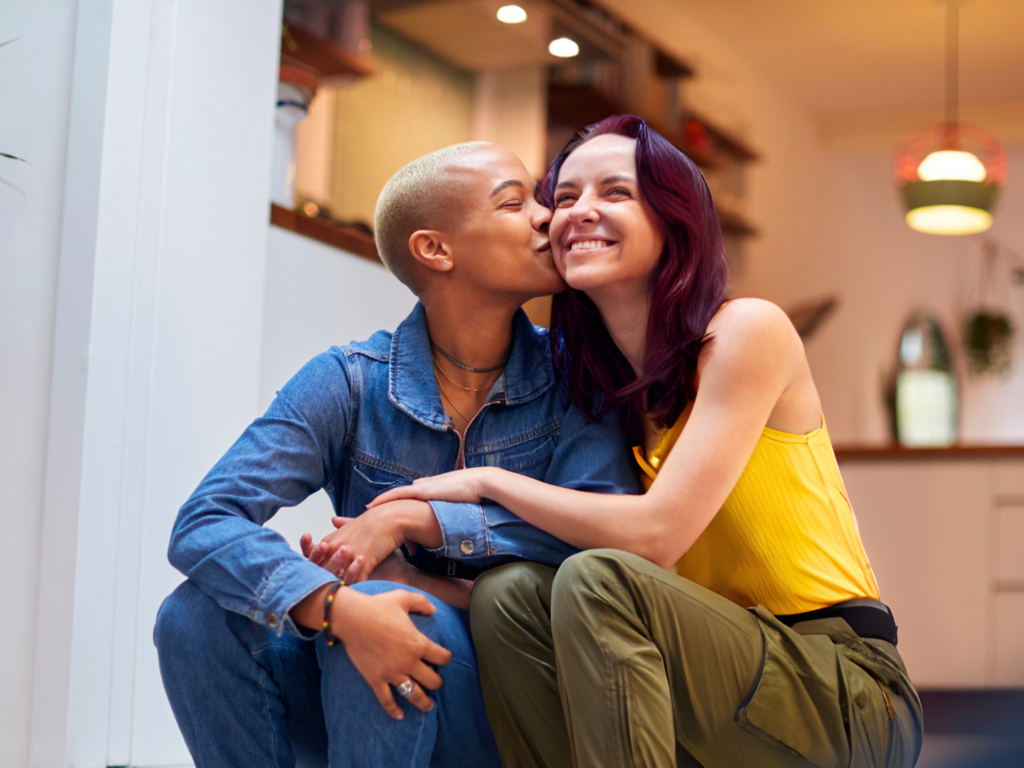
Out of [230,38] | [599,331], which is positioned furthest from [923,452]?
[230,38]

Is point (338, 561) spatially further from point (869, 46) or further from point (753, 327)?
point (869, 46)

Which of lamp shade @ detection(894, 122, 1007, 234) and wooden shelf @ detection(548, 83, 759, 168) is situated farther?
lamp shade @ detection(894, 122, 1007, 234)

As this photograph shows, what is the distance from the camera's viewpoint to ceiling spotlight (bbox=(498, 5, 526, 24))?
2.96 meters

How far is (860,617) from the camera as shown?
3.28ft

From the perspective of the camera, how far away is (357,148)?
10.9ft

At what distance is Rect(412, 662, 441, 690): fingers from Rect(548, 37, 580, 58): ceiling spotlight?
2574mm

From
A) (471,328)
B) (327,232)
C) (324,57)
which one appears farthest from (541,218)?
(324,57)

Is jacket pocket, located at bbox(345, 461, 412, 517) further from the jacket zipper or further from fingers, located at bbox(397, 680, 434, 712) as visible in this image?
fingers, located at bbox(397, 680, 434, 712)

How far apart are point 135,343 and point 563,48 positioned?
217 cm

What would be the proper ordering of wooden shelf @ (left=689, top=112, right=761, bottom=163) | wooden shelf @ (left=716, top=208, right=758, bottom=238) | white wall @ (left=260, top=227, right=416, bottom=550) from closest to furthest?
white wall @ (left=260, top=227, right=416, bottom=550) < wooden shelf @ (left=689, top=112, right=761, bottom=163) < wooden shelf @ (left=716, top=208, right=758, bottom=238)

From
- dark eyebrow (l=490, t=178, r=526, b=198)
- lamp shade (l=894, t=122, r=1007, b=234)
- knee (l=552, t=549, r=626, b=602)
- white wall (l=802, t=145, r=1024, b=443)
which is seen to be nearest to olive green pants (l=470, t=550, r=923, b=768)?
knee (l=552, t=549, r=626, b=602)

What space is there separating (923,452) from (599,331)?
2.43 metres

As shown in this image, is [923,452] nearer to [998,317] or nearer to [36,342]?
[998,317]

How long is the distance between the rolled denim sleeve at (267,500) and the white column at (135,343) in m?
0.42
